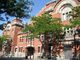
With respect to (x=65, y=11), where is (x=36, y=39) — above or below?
below

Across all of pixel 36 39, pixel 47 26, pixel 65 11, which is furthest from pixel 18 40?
pixel 47 26

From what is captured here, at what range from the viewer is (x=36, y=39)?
44438 mm

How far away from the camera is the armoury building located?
34844 millimetres

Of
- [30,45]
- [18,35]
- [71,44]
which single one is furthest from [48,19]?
[18,35]

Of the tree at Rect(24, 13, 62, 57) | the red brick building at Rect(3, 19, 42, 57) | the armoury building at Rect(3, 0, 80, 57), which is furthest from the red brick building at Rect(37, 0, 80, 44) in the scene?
the red brick building at Rect(3, 19, 42, 57)

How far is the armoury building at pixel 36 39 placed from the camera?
34.8 metres

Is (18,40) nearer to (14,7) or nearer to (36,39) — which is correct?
(36,39)

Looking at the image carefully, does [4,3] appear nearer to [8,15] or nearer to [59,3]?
[8,15]

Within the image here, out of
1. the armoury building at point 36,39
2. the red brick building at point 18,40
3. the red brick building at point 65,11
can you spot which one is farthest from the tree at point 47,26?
the red brick building at point 18,40

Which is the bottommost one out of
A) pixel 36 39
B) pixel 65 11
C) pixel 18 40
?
pixel 36 39

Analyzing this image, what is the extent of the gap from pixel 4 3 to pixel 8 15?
6.91 ft

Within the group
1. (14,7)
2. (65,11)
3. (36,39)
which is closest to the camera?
(14,7)

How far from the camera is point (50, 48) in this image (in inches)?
1474

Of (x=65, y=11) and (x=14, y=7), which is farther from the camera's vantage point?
(x=65, y=11)
